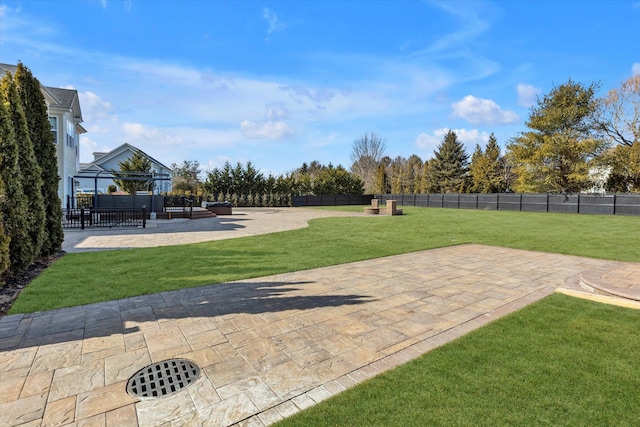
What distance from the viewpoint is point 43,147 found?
7.26m

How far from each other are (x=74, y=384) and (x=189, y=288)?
2.43m

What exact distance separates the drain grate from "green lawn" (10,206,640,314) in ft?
7.53

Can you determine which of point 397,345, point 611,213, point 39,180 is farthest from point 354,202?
point 397,345

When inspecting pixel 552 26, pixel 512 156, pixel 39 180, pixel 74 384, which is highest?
pixel 552 26

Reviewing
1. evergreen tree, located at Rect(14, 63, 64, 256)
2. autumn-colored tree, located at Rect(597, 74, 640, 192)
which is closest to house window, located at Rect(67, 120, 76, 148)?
evergreen tree, located at Rect(14, 63, 64, 256)

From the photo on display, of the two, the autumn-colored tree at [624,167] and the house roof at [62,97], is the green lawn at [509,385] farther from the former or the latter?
the autumn-colored tree at [624,167]

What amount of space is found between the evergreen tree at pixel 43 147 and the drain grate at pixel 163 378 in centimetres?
635

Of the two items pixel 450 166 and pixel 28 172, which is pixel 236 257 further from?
pixel 450 166

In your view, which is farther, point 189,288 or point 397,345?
point 189,288

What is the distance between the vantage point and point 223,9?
9.05 meters

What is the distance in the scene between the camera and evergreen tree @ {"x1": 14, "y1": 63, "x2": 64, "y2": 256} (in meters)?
7.01

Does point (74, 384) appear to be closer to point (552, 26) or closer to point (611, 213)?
point (552, 26)

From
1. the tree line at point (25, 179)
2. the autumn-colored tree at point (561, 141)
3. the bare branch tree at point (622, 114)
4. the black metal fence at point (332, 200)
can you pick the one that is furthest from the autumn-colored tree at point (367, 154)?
the tree line at point (25, 179)

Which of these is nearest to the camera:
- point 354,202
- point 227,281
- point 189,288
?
point 189,288
